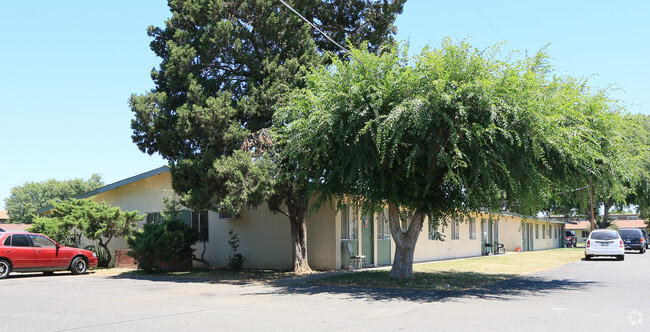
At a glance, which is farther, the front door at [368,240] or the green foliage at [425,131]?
the front door at [368,240]

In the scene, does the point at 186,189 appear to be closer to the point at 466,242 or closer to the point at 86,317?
the point at 86,317

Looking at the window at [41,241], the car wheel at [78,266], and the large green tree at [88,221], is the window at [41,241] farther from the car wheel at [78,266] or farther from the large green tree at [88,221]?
the large green tree at [88,221]

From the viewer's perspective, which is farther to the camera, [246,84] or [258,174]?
[246,84]

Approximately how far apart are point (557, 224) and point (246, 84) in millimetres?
47337

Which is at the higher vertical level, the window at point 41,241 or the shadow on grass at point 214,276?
the window at point 41,241

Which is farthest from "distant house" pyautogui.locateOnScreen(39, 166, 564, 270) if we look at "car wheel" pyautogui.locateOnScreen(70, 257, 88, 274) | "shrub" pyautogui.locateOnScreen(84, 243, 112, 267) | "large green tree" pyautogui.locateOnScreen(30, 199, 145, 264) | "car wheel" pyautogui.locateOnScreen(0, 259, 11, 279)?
"car wheel" pyautogui.locateOnScreen(0, 259, 11, 279)

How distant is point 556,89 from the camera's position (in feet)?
48.4

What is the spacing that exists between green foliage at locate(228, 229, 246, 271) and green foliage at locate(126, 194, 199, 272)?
1.52 metres

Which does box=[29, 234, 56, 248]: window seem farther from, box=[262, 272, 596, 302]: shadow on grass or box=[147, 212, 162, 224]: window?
box=[262, 272, 596, 302]: shadow on grass

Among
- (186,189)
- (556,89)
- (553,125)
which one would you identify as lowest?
(186,189)

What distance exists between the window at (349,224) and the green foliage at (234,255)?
4.32 meters

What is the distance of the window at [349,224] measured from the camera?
853 inches

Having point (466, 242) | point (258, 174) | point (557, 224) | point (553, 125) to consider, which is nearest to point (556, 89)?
point (553, 125)

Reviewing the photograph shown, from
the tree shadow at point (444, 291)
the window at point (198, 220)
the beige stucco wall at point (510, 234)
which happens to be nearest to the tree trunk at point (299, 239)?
the tree shadow at point (444, 291)
